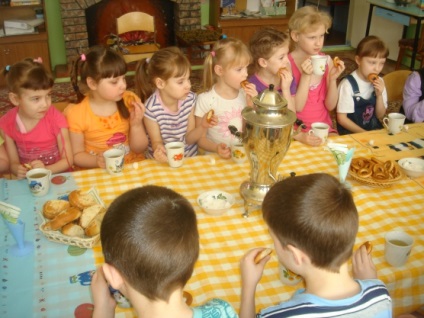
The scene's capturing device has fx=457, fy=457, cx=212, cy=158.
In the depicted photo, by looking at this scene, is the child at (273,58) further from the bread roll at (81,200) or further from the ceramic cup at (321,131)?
the bread roll at (81,200)

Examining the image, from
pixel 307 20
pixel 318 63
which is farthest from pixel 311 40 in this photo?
pixel 318 63

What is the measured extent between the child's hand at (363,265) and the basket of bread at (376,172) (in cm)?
49

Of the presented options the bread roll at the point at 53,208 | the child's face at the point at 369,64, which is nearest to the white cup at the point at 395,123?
the child's face at the point at 369,64

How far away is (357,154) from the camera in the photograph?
194cm

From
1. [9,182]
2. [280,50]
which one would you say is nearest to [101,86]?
[9,182]

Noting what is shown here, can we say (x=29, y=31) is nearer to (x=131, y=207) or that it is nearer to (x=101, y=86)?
(x=101, y=86)

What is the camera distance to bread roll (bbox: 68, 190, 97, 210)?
4.82 ft

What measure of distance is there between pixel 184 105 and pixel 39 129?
2.30 ft

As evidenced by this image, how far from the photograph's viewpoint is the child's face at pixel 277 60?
7.57 ft

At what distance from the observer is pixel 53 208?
57.2 inches

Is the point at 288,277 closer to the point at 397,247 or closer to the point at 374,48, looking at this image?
the point at 397,247

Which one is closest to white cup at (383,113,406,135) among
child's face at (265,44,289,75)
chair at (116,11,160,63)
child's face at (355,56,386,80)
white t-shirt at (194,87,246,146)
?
child's face at (355,56,386,80)

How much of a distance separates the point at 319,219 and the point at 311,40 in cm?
175

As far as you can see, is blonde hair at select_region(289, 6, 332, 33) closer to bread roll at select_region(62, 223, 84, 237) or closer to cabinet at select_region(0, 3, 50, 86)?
bread roll at select_region(62, 223, 84, 237)
